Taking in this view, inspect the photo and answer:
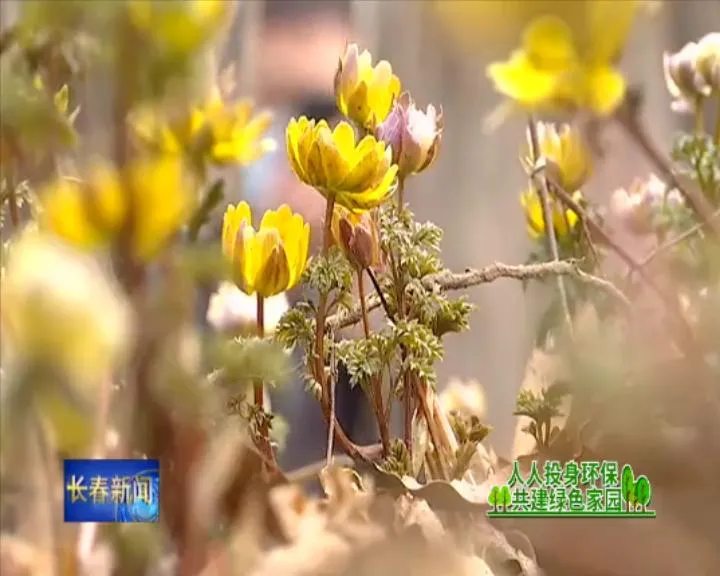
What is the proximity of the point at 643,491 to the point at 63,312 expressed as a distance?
0.36 metres

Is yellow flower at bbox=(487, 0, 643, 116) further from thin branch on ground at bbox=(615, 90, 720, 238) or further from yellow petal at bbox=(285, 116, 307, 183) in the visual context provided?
yellow petal at bbox=(285, 116, 307, 183)

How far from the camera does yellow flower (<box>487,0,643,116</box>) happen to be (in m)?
0.57

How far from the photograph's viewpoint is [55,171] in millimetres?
527

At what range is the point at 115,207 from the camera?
0.52 metres

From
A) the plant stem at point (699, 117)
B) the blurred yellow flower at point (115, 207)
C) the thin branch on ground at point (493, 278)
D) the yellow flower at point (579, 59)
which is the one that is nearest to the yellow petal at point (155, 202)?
the blurred yellow flower at point (115, 207)

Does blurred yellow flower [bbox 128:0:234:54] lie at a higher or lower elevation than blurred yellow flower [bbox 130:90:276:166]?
higher

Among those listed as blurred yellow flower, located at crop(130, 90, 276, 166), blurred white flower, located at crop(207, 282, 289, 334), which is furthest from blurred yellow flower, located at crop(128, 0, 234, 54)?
blurred white flower, located at crop(207, 282, 289, 334)

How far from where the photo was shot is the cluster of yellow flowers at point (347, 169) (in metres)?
0.55

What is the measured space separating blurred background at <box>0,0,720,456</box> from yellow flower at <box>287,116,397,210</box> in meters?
0.02

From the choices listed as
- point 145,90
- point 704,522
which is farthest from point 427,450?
point 145,90

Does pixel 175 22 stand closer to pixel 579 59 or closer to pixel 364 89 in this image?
pixel 364 89

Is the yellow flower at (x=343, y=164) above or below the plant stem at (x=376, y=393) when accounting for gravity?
above

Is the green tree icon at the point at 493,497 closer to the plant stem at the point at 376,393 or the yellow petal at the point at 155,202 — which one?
the plant stem at the point at 376,393

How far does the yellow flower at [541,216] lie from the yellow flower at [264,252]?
15cm
